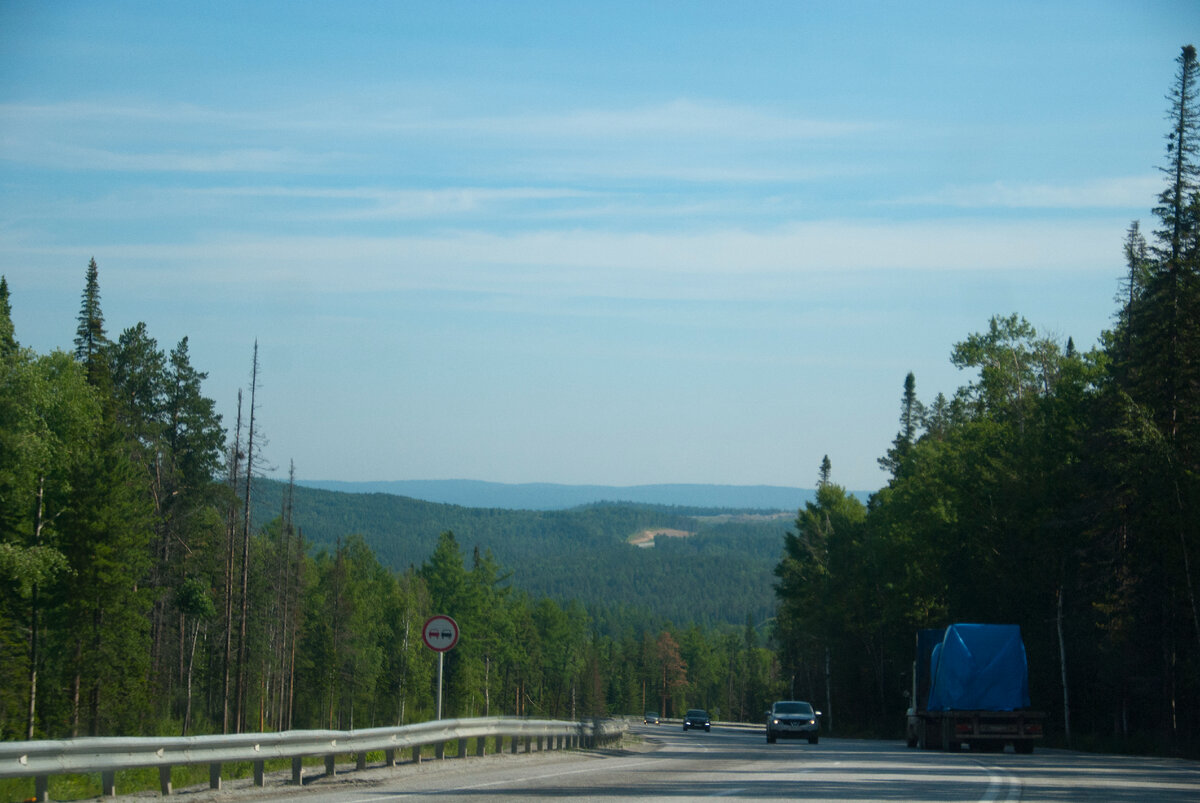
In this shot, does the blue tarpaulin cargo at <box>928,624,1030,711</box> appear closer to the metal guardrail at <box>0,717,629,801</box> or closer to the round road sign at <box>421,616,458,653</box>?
the metal guardrail at <box>0,717,629,801</box>

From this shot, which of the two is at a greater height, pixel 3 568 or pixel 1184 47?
pixel 1184 47

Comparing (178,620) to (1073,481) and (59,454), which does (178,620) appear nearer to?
(59,454)

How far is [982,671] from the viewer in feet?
104

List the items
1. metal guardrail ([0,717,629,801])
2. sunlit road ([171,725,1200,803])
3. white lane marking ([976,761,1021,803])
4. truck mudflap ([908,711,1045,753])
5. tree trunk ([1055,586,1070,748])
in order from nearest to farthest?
metal guardrail ([0,717,629,801]) < sunlit road ([171,725,1200,803]) < white lane marking ([976,761,1021,803]) < truck mudflap ([908,711,1045,753]) < tree trunk ([1055,586,1070,748])

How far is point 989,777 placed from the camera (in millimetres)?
19609

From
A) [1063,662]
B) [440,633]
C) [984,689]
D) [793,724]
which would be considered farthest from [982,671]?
[1063,662]

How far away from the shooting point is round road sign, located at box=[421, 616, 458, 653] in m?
21.0

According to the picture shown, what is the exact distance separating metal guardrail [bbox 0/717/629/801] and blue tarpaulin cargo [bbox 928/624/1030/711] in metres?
14.1

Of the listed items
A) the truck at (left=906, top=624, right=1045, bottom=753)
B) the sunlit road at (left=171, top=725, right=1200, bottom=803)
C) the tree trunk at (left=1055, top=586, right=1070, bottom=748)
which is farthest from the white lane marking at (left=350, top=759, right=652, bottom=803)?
the tree trunk at (left=1055, top=586, right=1070, bottom=748)

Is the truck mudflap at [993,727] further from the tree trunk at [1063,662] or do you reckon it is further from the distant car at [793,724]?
the tree trunk at [1063,662]

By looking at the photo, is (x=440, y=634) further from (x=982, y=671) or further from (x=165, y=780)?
(x=982, y=671)

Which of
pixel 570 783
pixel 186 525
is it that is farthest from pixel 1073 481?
pixel 186 525

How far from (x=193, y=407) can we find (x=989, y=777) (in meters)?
61.0

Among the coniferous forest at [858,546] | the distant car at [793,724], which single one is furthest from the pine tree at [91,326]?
the distant car at [793,724]
